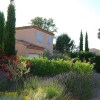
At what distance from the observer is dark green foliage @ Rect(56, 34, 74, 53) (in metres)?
59.2

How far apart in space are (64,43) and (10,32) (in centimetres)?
3672

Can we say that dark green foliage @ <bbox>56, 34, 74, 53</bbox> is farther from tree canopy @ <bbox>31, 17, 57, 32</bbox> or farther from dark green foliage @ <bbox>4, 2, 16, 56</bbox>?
dark green foliage @ <bbox>4, 2, 16, 56</bbox>

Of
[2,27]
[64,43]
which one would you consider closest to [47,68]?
[2,27]

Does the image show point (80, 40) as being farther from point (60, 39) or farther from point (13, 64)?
point (13, 64)

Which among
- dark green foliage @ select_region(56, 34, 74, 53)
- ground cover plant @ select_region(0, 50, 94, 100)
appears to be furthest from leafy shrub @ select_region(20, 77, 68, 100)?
dark green foliage @ select_region(56, 34, 74, 53)

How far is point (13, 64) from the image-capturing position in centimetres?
1644

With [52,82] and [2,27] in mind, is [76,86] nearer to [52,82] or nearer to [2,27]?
[52,82]

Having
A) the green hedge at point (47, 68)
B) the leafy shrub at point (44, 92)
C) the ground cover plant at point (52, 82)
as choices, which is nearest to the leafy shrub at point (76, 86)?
the ground cover plant at point (52, 82)

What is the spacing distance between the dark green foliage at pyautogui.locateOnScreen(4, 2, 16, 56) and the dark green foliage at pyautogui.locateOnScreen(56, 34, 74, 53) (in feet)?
117

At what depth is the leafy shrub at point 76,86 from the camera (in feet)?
45.4

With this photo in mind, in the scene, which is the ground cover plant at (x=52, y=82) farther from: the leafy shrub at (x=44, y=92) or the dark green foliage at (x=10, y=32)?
the dark green foliage at (x=10, y=32)

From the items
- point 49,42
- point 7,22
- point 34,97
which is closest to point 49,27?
point 49,42

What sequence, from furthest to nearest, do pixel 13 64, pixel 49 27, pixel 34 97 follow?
pixel 49 27 → pixel 13 64 → pixel 34 97

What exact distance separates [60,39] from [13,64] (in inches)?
1721
